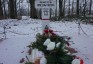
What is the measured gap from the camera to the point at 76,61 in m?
5.42

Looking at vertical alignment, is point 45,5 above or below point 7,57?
above

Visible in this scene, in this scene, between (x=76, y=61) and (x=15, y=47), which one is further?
(x=15, y=47)

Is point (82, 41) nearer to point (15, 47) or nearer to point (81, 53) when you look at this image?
point (81, 53)

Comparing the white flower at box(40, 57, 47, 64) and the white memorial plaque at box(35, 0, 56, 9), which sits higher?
the white memorial plaque at box(35, 0, 56, 9)

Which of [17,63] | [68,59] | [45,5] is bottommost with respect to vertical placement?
[17,63]

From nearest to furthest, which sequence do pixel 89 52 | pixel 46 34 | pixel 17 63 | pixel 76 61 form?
pixel 76 61, pixel 46 34, pixel 17 63, pixel 89 52

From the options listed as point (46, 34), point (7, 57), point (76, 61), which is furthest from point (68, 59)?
point (7, 57)

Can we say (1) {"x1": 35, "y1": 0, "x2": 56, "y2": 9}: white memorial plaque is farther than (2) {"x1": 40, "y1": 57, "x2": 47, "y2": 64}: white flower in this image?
Yes

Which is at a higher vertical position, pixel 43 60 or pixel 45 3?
pixel 45 3

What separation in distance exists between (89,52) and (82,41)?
7.34 feet

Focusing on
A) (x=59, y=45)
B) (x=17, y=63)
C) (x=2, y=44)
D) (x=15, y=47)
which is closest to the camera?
(x=59, y=45)

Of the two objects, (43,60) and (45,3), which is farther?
(45,3)

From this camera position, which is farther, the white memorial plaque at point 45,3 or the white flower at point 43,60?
A: the white memorial plaque at point 45,3

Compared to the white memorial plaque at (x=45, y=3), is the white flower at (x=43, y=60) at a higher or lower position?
lower
